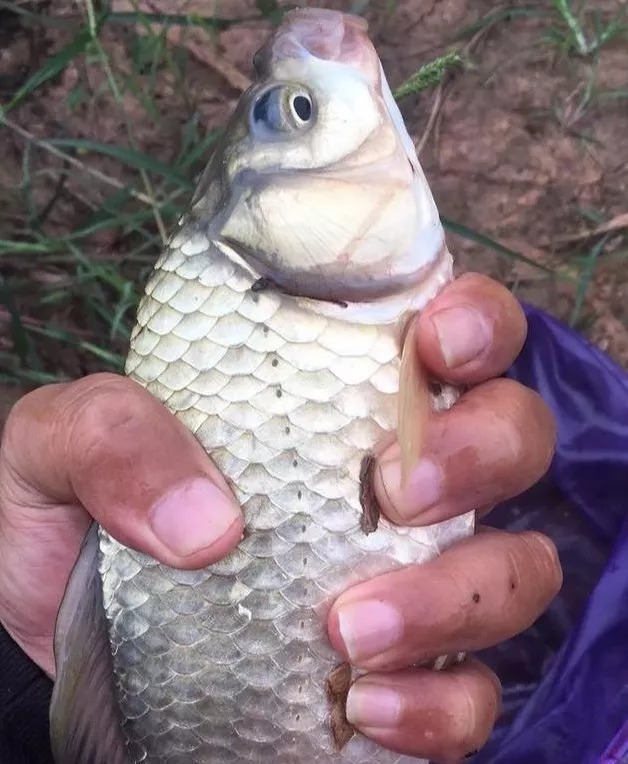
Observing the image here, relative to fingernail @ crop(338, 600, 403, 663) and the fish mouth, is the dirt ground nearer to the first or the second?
the fish mouth

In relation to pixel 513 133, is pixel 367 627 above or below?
above

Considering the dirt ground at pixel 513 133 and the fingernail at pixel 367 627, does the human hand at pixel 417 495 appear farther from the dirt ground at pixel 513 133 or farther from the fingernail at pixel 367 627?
the dirt ground at pixel 513 133

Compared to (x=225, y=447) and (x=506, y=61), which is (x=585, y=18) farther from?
(x=225, y=447)

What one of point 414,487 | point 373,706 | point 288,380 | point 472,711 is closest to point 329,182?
point 288,380

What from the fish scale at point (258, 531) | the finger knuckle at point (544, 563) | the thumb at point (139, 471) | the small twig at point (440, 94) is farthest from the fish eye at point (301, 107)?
the small twig at point (440, 94)

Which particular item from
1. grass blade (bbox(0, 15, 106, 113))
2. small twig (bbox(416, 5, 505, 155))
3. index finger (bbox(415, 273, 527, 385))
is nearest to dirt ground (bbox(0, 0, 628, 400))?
small twig (bbox(416, 5, 505, 155))

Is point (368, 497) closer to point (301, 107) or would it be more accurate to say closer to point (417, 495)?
point (417, 495)

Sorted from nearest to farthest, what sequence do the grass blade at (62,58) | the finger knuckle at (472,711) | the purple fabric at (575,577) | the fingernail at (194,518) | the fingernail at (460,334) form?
the fingernail at (194,518)
the fingernail at (460,334)
the finger knuckle at (472,711)
the purple fabric at (575,577)
the grass blade at (62,58)
